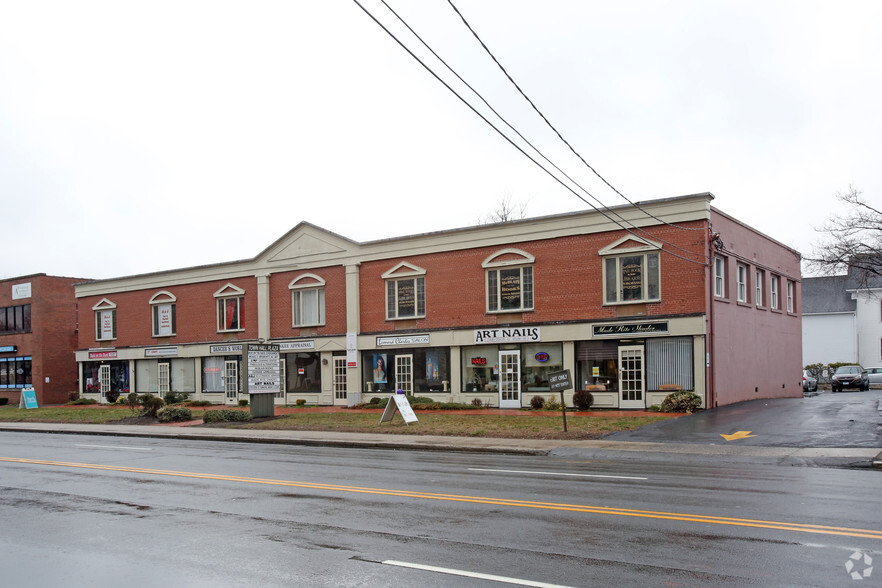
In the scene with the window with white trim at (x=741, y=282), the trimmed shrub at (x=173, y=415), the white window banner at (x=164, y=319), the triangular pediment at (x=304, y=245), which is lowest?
the trimmed shrub at (x=173, y=415)

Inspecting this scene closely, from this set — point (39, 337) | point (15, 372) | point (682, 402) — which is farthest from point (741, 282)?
point (15, 372)

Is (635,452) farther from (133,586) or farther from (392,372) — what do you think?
(392,372)

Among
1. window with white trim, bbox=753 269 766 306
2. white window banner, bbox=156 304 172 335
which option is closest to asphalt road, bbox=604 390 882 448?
window with white trim, bbox=753 269 766 306

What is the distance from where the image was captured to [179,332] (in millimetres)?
44781

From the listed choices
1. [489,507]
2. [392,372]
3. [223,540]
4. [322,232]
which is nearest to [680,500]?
[489,507]

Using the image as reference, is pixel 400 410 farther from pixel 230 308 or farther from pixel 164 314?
pixel 164 314

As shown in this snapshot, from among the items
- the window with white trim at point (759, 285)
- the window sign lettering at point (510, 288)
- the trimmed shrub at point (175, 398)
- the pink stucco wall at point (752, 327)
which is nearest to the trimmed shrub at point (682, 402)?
the pink stucco wall at point (752, 327)

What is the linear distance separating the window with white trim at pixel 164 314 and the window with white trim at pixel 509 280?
72.4 feet

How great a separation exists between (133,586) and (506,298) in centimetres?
2623

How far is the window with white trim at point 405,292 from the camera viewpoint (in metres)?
35.1

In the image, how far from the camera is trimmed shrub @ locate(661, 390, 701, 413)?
2642cm

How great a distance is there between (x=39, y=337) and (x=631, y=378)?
42.0 m

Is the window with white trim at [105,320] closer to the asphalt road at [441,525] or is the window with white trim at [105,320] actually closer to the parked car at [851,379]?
the asphalt road at [441,525]

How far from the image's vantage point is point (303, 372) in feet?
129
